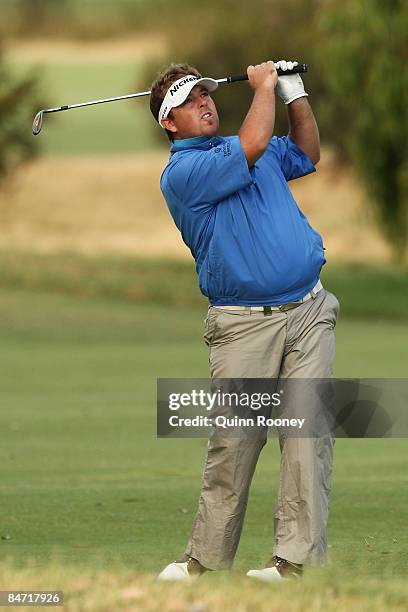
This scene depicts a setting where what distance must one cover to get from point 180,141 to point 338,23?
19.1 meters

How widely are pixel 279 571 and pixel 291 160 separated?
1.64 meters

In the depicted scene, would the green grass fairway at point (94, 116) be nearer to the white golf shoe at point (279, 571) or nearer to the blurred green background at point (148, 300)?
the blurred green background at point (148, 300)

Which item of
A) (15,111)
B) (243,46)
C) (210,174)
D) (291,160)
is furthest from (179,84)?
(243,46)

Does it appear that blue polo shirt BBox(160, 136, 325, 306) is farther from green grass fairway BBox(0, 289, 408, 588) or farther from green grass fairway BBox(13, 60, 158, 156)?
green grass fairway BBox(13, 60, 158, 156)

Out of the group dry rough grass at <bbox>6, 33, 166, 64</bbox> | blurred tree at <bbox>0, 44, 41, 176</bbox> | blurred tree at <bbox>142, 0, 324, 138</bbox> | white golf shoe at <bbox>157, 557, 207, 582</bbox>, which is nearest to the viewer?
white golf shoe at <bbox>157, 557, 207, 582</bbox>

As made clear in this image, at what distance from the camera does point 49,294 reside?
78.5 ft

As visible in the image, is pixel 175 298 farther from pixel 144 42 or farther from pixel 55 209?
pixel 144 42

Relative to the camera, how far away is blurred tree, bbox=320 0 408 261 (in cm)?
2356

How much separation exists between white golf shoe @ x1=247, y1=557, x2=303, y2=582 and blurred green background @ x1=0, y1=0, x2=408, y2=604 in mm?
362

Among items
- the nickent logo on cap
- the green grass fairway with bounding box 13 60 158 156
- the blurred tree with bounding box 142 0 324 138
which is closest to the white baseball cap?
the nickent logo on cap

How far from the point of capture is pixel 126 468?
30.7 ft

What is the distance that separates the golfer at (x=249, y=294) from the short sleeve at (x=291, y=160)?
203mm

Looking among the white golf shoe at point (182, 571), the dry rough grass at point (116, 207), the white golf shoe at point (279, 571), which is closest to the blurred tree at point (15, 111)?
the dry rough grass at point (116, 207)

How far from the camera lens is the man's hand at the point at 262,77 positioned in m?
5.62
